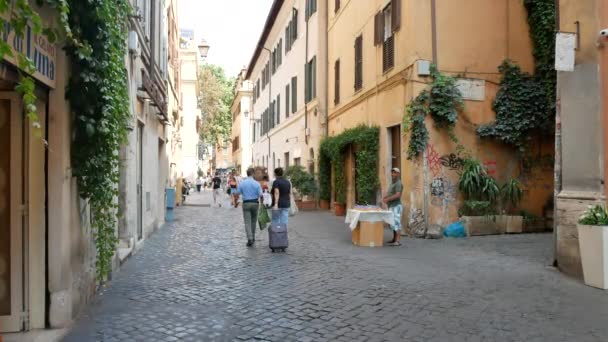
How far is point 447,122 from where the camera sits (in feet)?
40.3

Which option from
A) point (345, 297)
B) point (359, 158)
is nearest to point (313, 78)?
point (359, 158)

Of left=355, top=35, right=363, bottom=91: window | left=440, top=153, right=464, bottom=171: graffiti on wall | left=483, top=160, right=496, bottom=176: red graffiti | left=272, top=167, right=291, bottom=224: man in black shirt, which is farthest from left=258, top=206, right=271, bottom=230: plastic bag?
left=355, top=35, right=363, bottom=91: window

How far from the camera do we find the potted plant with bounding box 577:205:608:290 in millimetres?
6723

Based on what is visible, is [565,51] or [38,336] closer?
[38,336]

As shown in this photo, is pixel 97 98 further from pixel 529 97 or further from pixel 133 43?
pixel 529 97

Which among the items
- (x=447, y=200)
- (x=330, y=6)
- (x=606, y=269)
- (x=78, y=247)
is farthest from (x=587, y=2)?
(x=330, y=6)

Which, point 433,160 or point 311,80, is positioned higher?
point 311,80

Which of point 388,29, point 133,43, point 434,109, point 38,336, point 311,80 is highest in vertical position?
point 311,80

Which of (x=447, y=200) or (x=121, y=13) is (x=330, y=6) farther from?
(x=121, y=13)

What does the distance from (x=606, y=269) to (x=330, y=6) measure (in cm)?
1628

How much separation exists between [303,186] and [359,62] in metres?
5.94

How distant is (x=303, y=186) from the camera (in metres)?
21.1

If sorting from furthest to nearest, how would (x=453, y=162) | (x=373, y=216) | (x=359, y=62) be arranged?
(x=359, y=62) → (x=453, y=162) → (x=373, y=216)

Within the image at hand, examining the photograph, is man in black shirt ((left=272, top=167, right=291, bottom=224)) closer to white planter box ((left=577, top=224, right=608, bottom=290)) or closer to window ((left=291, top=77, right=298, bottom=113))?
white planter box ((left=577, top=224, right=608, bottom=290))
